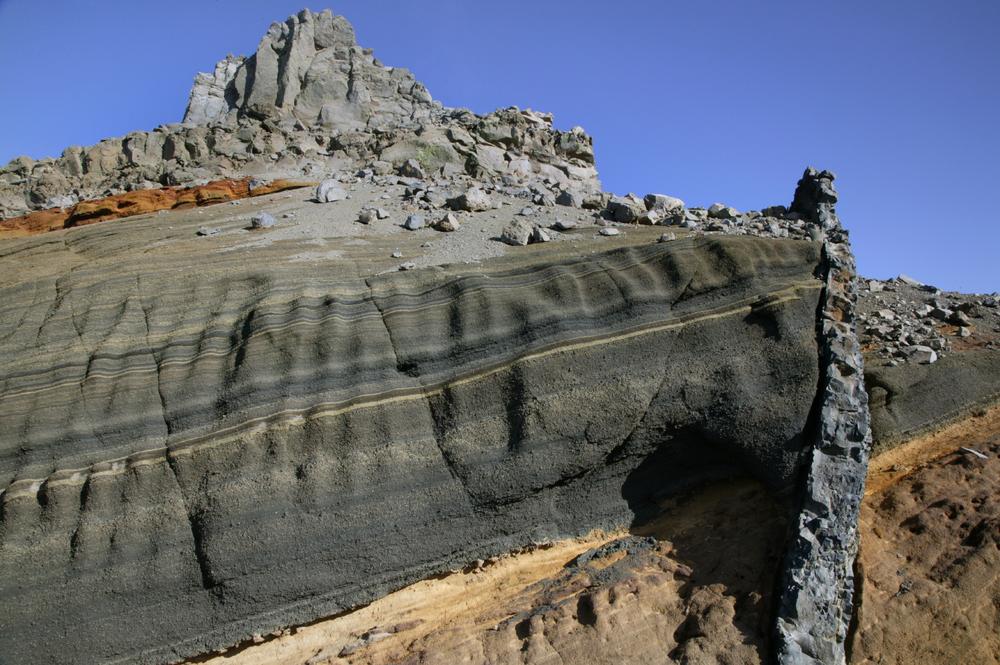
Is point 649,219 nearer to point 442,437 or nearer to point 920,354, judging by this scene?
point 920,354

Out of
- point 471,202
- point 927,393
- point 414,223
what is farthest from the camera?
point 471,202

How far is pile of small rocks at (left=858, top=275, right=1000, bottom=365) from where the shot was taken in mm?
5617

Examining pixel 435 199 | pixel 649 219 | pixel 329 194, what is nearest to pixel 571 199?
pixel 649 219

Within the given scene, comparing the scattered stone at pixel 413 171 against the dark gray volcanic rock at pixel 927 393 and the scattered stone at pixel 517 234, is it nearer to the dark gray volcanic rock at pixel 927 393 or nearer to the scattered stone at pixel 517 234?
the scattered stone at pixel 517 234

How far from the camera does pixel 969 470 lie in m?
4.75

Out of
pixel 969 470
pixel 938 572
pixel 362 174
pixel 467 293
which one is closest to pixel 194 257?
pixel 467 293

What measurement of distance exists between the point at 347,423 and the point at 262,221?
12.4ft

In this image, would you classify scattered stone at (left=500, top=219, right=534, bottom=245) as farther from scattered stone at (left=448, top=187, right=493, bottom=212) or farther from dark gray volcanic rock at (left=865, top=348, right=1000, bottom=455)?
dark gray volcanic rock at (left=865, top=348, right=1000, bottom=455)

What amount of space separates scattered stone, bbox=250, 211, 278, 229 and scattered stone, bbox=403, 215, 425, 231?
1.62 meters

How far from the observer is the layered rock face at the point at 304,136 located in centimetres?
1134

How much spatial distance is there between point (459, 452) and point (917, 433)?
4.24 meters

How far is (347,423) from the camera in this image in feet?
13.8

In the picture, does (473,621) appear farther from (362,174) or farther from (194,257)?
(362,174)

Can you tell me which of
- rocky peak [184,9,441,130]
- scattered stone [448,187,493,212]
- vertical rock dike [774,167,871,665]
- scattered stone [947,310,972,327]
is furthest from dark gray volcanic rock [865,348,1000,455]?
rocky peak [184,9,441,130]
